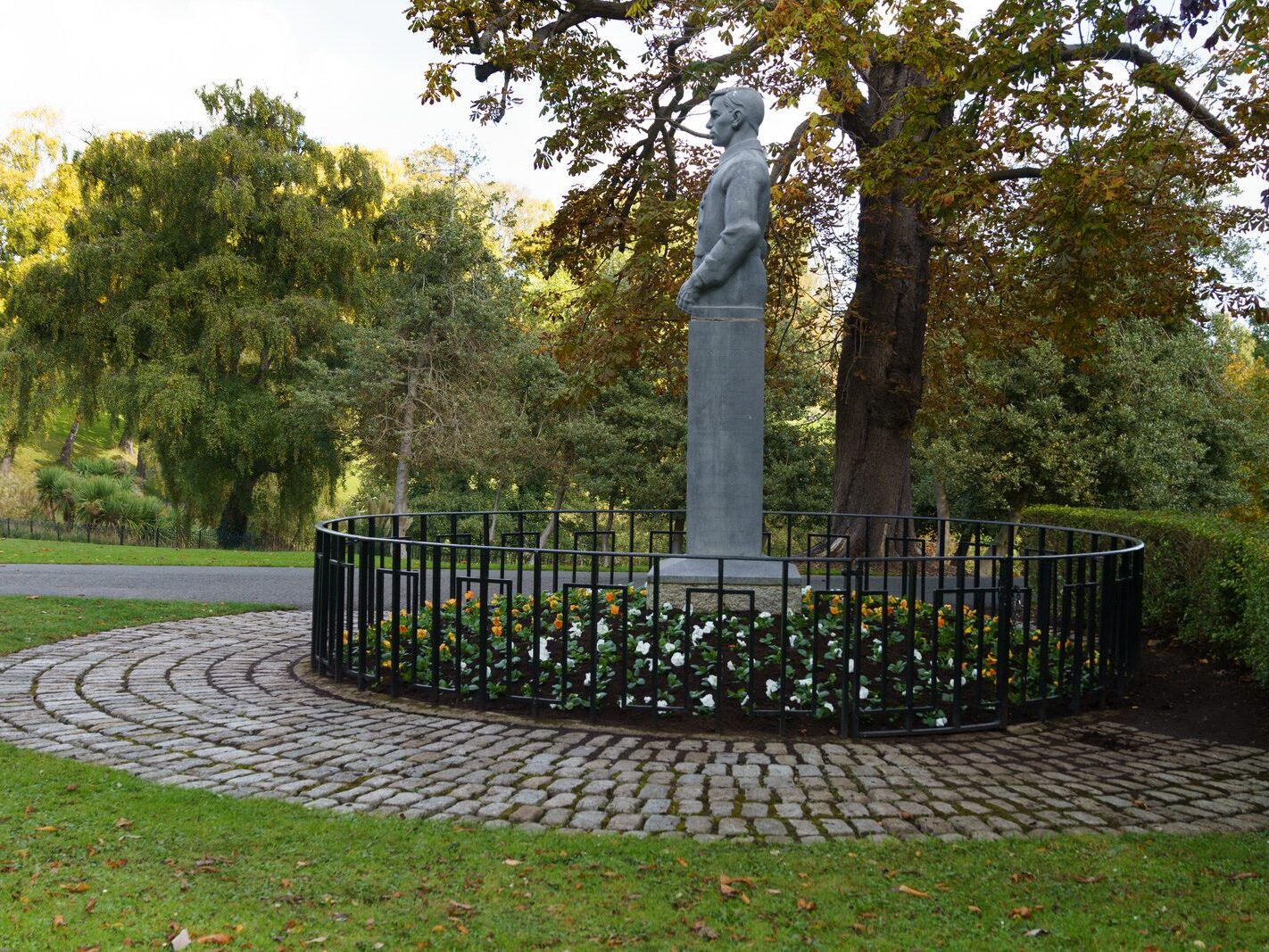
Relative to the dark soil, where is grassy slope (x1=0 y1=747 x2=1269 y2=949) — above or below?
below

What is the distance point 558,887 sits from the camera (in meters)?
4.04

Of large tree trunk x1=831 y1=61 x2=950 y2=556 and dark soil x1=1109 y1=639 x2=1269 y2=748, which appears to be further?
large tree trunk x1=831 y1=61 x2=950 y2=556

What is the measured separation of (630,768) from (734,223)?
14.3ft

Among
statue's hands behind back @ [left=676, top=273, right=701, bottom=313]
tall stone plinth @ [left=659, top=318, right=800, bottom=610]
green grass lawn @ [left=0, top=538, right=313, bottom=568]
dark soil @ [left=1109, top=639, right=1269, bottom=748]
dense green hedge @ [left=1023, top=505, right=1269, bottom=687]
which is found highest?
statue's hands behind back @ [left=676, top=273, right=701, bottom=313]

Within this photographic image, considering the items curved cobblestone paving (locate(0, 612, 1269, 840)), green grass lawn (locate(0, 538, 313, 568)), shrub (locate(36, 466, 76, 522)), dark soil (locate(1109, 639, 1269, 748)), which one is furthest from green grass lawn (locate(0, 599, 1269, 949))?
shrub (locate(36, 466, 76, 522))

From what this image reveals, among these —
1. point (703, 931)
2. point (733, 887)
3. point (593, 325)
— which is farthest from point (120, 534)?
point (703, 931)

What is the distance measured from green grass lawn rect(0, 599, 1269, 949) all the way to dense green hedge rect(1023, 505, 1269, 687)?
3509 mm

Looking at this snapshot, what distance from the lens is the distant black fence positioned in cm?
2589

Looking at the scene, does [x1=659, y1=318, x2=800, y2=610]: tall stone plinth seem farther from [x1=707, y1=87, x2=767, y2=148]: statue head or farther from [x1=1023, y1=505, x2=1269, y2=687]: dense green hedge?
[x1=1023, y1=505, x2=1269, y2=687]: dense green hedge

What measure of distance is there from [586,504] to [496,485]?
3127 millimetres

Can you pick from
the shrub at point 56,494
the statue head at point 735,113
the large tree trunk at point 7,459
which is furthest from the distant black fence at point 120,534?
the statue head at point 735,113

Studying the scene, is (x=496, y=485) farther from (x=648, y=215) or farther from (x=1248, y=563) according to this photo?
(x=1248, y=563)

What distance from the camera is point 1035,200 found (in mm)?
11625

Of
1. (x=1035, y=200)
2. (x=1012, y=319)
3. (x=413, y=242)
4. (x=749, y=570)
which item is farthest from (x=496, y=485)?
(x=749, y=570)
